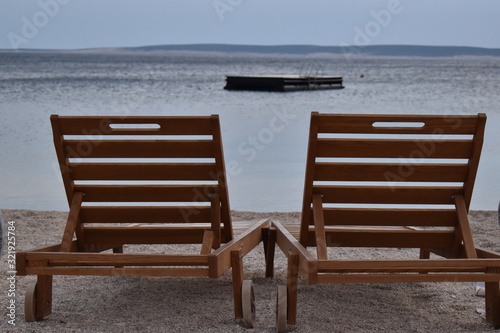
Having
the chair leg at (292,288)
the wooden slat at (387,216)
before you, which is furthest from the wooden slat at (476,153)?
the chair leg at (292,288)

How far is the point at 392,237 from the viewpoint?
13.7 ft

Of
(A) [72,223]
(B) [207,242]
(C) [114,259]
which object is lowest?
(C) [114,259]

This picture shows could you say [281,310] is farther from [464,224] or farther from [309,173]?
[464,224]

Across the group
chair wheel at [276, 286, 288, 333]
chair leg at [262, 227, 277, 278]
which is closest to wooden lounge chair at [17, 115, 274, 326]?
chair wheel at [276, 286, 288, 333]

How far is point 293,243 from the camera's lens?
4.03 m

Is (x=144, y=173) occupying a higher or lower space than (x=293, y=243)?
higher

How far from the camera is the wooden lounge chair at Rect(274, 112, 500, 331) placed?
144 inches

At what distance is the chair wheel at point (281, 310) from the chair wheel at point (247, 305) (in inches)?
5.9

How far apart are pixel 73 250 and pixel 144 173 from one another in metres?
0.64

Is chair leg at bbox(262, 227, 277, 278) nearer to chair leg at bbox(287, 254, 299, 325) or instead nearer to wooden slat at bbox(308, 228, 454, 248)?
wooden slat at bbox(308, 228, 454, 248)

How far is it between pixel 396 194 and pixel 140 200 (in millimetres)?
Answer: 1397

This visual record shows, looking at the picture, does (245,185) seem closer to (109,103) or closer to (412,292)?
(412,292)

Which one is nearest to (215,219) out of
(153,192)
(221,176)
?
(221,176)

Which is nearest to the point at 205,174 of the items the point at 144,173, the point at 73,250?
the point at 144,173
